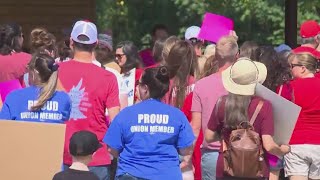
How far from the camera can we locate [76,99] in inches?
272

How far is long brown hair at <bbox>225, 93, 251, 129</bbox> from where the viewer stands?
6301mm

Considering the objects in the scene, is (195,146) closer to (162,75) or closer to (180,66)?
(180,66)

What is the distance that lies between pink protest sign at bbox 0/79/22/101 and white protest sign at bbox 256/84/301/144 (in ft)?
8.31

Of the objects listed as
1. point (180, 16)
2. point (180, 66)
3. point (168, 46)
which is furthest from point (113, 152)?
point (180, 16)

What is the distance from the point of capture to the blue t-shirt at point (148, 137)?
630 centimetres

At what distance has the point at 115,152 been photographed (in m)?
6.43

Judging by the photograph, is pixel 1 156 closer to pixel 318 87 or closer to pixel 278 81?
pixel 278 81

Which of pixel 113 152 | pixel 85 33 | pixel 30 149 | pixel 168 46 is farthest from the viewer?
pixel 168 46

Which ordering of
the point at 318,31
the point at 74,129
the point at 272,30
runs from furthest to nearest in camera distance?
the point at 272,30
the point at 318,31
the point at 74,129

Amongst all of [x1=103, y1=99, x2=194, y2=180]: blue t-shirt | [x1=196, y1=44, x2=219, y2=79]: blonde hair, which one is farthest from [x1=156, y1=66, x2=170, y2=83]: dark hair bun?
[x1=196, y1=44, x2=219, y2=79]: blonde hair

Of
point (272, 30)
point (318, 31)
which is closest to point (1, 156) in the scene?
point (318, 31)

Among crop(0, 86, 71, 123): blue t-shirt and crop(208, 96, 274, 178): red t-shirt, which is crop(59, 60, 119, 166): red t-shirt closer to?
crop(0, 86, 71, 123): blue t-shirt

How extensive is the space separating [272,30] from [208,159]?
8.84 m

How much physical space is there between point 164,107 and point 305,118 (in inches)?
103
